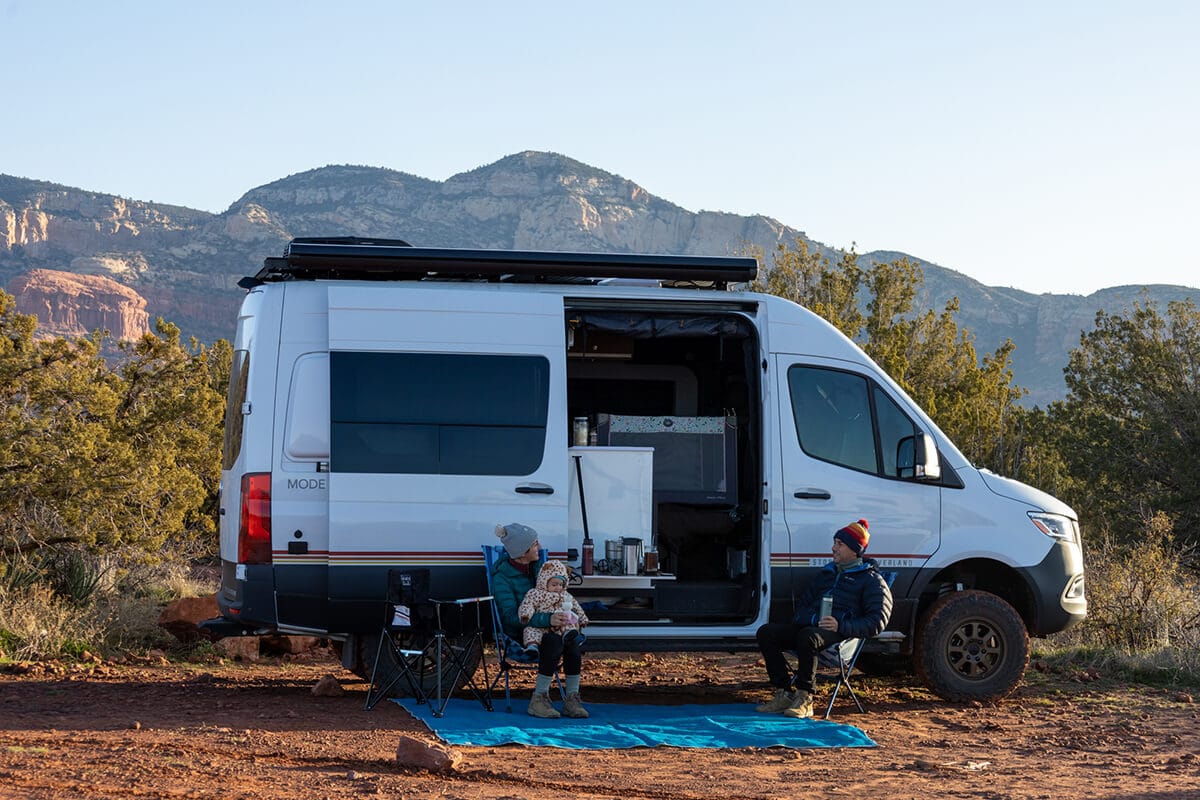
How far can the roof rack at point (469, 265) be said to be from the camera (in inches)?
314

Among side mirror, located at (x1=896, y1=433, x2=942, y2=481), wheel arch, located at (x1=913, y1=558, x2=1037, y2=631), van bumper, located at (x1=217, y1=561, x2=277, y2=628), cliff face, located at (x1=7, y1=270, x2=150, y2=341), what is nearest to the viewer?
van bumper, located at (x1=217, y1=561, x2=277, y2=628)

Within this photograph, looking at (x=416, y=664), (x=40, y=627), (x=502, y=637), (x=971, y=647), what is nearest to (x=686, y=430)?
(x=502, y=637)

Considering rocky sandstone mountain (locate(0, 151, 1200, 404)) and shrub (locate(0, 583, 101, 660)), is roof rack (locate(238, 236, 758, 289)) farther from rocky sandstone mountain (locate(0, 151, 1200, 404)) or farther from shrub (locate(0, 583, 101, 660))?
rocky sandstone mountain (locate(0, 151, 1200, 404))

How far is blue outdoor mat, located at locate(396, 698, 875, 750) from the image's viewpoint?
7.03m

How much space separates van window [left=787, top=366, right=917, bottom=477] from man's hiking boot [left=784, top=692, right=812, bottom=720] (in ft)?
4.85

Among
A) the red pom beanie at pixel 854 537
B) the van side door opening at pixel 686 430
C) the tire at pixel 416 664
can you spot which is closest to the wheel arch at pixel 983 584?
the red pom beanie at pixel 854 537

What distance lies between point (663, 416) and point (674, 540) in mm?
885

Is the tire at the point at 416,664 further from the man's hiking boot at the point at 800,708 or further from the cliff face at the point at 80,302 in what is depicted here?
the cliff face at the point at 80,302

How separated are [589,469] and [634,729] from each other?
1724 millimetres

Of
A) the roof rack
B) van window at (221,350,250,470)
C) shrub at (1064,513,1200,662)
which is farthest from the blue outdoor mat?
shrub at (1064,513,1200,662)

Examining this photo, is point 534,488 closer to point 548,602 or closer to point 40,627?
point 548,602

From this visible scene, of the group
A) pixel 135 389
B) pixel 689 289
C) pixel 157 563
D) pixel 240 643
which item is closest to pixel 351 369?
pixel 689 289

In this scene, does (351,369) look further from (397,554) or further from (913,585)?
(913,585)

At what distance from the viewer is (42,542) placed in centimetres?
1195
